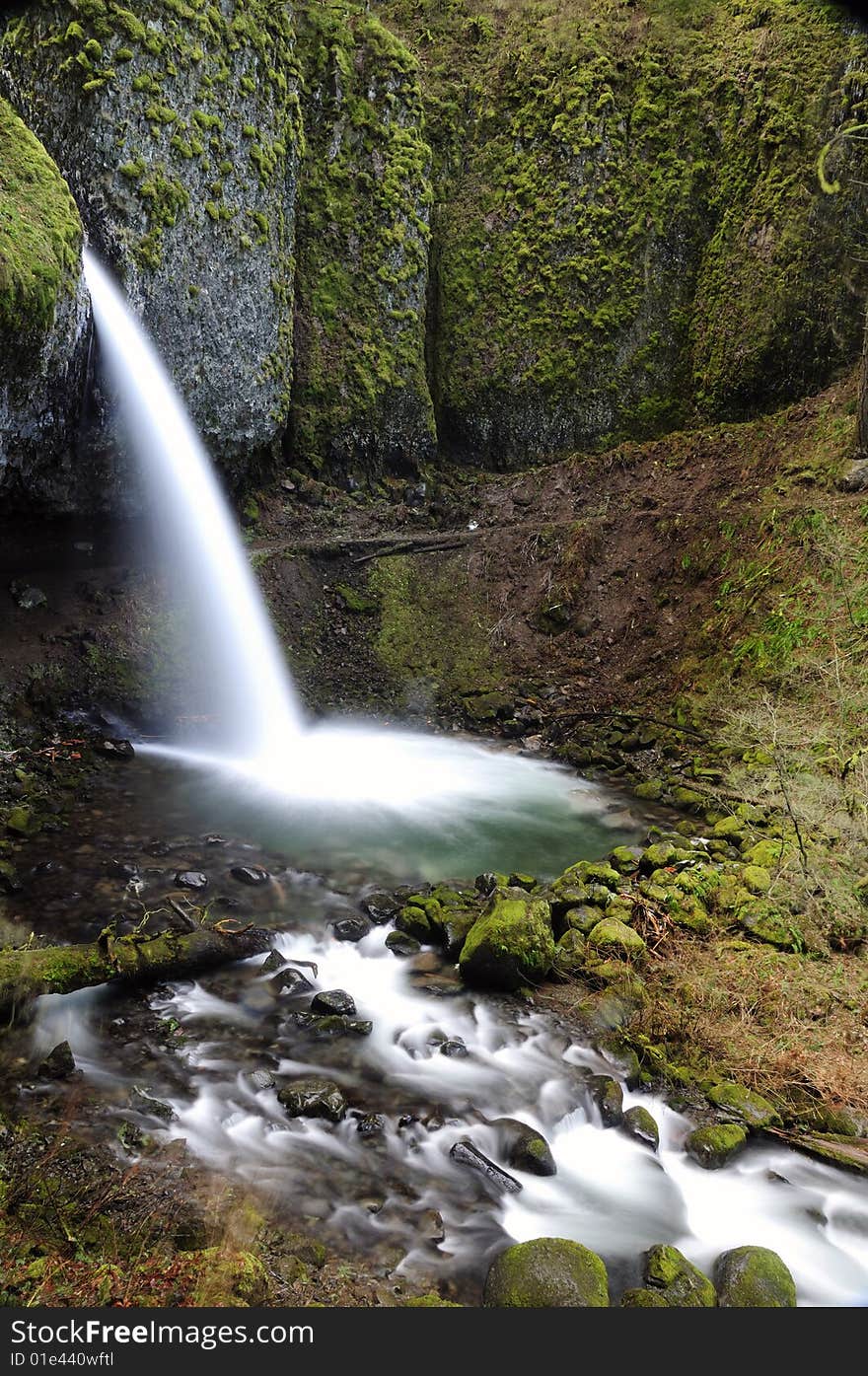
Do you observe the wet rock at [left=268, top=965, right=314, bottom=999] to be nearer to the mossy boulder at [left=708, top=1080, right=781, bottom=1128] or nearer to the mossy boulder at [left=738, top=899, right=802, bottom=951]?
the mossy boulder at [left=708, top=1080, right=781, bottom=1128]

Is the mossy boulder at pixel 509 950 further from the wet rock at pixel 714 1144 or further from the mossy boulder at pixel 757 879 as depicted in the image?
the mossy boulder at pixel 757 879

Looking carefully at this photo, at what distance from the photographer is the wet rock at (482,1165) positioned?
434 cm

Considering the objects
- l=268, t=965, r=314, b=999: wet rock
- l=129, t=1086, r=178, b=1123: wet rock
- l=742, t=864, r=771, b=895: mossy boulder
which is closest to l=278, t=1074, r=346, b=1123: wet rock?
l=129, t=1086, r=178, b=1123: wet rock

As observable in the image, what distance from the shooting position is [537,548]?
14.6m

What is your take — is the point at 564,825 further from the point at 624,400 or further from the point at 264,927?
the point at 624,400

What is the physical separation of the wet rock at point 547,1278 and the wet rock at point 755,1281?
578 mm

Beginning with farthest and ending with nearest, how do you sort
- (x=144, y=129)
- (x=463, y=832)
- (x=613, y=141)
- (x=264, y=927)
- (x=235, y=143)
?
(x=613, y=141)
(x=235, y=143)
(x=144, y=129)
(x=463, y=832)
(x=264, y=927)

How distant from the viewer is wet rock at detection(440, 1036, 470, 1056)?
543 centimetres

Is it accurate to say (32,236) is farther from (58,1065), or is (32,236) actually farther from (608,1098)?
(608,1098)

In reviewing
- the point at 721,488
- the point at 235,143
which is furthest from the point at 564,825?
the point at 235,143

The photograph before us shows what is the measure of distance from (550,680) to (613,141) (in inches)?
491

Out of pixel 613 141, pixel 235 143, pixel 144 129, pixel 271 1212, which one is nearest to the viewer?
pixel 271 1212

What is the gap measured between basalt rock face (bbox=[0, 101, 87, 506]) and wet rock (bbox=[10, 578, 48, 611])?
143 cm

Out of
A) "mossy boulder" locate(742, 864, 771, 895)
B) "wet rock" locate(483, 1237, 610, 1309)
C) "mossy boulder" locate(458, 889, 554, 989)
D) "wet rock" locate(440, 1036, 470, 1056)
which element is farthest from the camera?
"mossy boulder" locate(742, 864, 771, 895)
